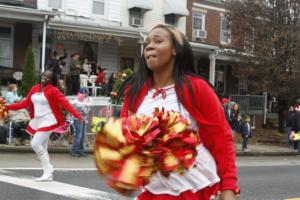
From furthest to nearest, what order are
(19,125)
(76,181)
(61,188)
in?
(19,125)
(76,181)
(61,188)

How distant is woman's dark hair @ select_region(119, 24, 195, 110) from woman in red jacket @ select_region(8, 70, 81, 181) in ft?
19.5

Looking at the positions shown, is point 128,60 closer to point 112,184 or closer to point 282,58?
point 282,58

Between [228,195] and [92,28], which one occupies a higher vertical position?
[92,28]

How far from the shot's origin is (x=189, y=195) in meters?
3.28

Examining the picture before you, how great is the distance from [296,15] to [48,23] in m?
11.1

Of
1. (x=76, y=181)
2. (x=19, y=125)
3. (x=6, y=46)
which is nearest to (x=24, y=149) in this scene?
(x=19, y=125)

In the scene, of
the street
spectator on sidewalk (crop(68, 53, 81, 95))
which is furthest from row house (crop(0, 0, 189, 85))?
the street

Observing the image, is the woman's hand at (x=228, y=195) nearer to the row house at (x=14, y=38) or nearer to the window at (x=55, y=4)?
the row house at (x=14, y=38)

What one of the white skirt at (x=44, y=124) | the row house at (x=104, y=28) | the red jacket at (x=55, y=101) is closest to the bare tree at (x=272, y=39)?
the row house at (x=104, y=28)

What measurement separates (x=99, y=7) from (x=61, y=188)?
17670mm

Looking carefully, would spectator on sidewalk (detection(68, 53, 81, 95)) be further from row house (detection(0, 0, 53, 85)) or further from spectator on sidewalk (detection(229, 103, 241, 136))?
spectator on sidewalk (detection(229, 103, 241, 136))

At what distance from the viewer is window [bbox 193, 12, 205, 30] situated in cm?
3009

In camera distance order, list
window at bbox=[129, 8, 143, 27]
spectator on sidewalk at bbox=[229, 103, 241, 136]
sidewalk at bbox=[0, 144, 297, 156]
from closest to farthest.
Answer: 1. sidewalk at bbox=[0, 144, 297, 156]
2. spectator on sidewalk at bbox=[229, 103, 241, 136]
3. window at bbox=[129, 8, 143, 27]

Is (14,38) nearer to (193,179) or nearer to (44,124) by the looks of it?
(44,124)
